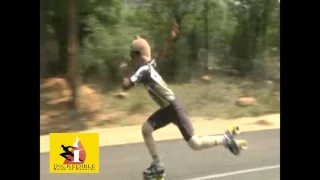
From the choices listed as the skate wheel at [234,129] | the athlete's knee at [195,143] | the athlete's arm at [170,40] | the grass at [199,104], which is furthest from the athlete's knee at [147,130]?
the skate wheel at [234,129]

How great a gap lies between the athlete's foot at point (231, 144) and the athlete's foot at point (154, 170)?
0.71 metres

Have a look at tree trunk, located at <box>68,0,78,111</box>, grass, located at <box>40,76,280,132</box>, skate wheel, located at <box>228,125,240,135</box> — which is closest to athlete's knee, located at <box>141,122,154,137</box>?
grass, located at <box>40,76,280,132</box>

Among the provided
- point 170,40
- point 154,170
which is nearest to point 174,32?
point 170,40

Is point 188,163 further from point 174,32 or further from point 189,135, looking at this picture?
point 174,32

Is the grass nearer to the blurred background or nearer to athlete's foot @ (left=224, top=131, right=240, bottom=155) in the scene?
the blurred background

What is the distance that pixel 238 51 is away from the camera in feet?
25.3

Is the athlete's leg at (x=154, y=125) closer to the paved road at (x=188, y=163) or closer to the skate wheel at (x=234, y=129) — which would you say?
the paved road at (x=188, y=163)

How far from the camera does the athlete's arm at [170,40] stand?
5.91m

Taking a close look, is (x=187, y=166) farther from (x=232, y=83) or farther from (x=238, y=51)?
(x=238, y=51)

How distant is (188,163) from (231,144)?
49cm

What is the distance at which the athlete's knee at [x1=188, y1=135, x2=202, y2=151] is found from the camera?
5812 millimetres

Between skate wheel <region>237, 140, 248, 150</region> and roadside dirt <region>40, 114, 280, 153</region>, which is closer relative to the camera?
roadside dirt <region>40, 114, 280, 153</region>

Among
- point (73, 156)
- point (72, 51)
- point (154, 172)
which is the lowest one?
point (154, 172)

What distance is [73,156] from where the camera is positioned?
5.76 metres
